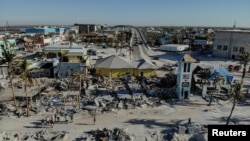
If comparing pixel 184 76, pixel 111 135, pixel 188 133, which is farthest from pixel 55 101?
pixel 184 76

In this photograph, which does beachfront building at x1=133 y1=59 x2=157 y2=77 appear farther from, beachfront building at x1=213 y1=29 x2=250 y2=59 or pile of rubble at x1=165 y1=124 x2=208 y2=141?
beachfront building at x1=213 y1=29 x2=250 y2=59

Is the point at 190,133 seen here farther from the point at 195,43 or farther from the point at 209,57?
the point at 195,43

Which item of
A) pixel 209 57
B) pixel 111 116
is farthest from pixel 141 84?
pixel 209 57

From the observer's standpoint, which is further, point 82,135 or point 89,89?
point 89,89

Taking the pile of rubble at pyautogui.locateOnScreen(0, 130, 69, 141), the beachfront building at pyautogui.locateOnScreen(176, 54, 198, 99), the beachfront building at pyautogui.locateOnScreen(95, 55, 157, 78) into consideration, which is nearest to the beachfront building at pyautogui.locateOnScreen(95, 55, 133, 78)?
the beachfront building at pyautogui.locateOnScreen(95, 55, 157, 78)

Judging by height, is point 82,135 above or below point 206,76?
below

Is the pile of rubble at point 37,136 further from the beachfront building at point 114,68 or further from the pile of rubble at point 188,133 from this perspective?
the beachfront building at point 114,68
